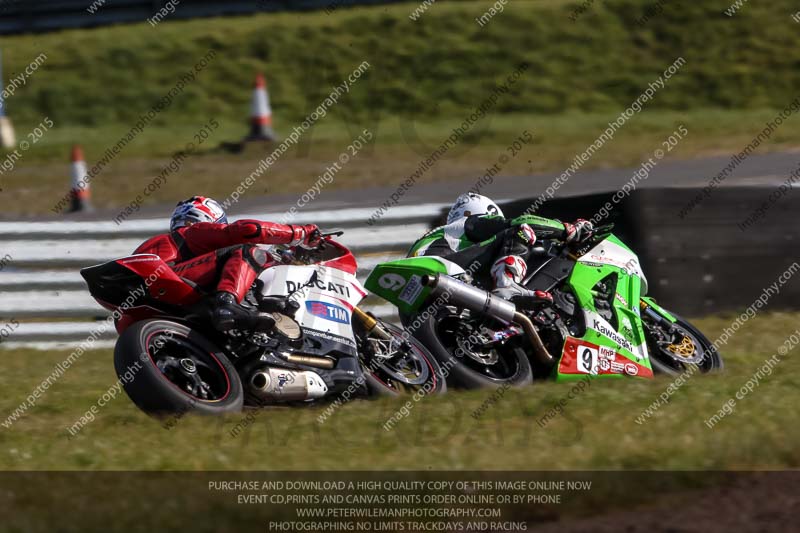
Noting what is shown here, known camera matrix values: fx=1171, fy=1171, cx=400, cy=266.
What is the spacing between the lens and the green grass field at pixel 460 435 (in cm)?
534

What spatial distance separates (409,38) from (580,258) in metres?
12.2

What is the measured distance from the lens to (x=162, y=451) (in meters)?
5.55

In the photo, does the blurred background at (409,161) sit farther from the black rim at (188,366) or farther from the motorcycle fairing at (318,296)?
the motorcycle fairing at (318,296)

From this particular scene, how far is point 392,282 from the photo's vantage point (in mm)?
7371

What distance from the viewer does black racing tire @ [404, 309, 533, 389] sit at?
7.11 meters

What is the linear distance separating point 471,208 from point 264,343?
234 centimetres

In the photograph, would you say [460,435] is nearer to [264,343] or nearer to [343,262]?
[264,343]

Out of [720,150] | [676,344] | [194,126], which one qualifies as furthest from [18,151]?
[676,344]

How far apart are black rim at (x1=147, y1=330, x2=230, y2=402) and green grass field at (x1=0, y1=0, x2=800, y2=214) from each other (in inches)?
421

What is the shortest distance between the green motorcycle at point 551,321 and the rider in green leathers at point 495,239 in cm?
13

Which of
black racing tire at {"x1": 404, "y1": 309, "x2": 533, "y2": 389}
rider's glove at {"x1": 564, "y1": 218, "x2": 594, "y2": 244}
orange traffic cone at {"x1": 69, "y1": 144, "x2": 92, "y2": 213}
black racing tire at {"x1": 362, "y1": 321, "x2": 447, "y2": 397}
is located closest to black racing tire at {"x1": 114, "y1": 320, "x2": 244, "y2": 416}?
black racing tire at {"x1": 362, "y1": 321, "x2": 447, "y2": 397}

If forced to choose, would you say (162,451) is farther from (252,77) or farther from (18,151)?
(252,77)

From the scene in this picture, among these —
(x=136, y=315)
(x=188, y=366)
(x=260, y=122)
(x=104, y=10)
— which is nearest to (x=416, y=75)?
(x=260, y=122)

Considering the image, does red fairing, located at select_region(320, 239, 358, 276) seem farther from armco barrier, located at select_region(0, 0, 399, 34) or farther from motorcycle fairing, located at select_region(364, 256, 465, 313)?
armco barrier, located at select_region(0, 0, 399, 34)
